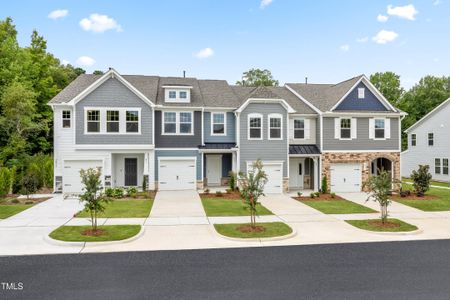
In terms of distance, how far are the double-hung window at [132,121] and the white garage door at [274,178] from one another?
9077 millimetres

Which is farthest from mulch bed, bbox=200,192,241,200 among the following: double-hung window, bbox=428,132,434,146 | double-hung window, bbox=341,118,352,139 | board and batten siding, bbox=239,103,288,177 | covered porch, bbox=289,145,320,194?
double-hung window, bbox=428,132,434,146

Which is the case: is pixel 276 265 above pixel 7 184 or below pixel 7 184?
below

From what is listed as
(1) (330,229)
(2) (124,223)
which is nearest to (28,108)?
(2) (124,223)

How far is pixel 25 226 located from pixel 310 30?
25.0 m

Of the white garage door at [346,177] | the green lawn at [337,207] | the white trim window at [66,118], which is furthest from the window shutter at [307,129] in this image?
the white trim window at [66,118]

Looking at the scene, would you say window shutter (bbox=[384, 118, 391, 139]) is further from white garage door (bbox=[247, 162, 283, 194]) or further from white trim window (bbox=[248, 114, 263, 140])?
white trim window (bbox=[248, 114, 263, 140])

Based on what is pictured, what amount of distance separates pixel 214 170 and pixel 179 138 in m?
4.38

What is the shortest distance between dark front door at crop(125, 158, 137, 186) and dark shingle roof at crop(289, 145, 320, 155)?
1269 cm

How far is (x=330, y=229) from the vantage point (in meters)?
12.7

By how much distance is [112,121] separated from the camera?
21.8 metres

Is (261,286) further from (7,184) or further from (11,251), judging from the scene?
(7,184)

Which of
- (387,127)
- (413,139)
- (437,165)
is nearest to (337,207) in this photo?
(387,127)

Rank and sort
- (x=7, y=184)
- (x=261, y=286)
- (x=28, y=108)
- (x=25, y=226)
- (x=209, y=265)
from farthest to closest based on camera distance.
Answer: (x=28, y=108), (x=7, y=184), (x=25, y=226), (x=209, y=265), (x=261, y=286)

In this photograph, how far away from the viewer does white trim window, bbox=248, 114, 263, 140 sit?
22531mm
